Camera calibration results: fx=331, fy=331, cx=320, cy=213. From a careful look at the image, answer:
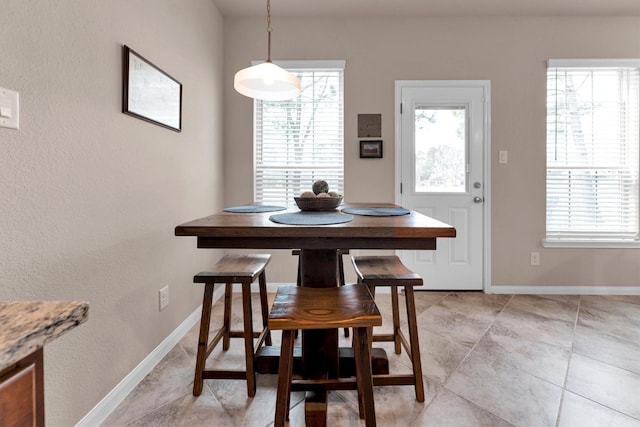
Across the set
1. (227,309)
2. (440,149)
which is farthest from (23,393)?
(440,149)

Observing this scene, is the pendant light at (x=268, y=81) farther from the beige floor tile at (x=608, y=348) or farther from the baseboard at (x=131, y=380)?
the beige floor tile at (x=608, y=348)

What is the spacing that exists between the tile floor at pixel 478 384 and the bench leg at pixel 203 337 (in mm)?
70

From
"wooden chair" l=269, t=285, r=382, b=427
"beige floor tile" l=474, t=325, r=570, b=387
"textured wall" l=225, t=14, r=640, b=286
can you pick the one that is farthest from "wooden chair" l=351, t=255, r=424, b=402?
"textured wall" l=225, t=14, r=640, b=286

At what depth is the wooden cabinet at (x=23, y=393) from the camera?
490 millimetres

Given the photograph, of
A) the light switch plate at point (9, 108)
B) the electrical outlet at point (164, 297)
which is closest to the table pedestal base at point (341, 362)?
the electrical outlet at point (164, 297)

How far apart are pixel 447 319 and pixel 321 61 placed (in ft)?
8.42

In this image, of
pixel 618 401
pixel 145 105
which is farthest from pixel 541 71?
pixel 145 105

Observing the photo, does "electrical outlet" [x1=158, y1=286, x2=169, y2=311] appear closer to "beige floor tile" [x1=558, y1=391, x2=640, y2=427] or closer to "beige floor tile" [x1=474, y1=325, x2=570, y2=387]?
"beige floor tile" [x1=474, y1=325, x2=570, y2=387]

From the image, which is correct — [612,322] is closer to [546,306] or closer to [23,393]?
[546,306]

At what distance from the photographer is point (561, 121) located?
3184mm

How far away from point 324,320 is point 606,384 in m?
1.69

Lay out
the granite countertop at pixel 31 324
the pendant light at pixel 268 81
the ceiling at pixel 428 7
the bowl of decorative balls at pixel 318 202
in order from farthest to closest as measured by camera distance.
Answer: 1. the ceiling at pixel 428 7
2. the pendant light at pixel 268 81
3. the bowl of decorative balls at pixel 318 202
4. the granite countertop at pixel 31 324

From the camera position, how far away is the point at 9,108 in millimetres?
1045

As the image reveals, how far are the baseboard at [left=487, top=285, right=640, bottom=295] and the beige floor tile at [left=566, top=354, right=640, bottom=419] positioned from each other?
1261 millimetres
